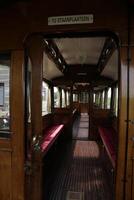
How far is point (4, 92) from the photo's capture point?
2420 mm

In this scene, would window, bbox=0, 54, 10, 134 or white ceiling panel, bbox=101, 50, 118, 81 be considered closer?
window, bbox=0, 54, 10, 134

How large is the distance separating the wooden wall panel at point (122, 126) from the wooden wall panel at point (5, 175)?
1.25 m

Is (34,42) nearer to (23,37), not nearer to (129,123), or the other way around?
(23,37)

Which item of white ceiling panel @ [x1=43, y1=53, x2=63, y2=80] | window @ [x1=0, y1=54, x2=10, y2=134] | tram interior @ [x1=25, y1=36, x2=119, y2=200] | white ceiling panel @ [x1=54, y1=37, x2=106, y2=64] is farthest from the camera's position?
white ceiling panel @ [x1=43, y1=53, x2=63, y2=80]

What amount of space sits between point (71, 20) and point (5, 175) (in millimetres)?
1947

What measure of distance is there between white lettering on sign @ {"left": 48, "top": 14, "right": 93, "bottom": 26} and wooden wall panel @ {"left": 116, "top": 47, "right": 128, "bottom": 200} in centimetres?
48

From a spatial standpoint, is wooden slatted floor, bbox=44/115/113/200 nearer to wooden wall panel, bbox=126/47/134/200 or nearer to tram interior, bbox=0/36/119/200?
tram interior, bbox=0/36/119/200

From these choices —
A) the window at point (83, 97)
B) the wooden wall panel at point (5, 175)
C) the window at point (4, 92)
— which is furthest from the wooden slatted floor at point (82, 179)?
the window at point (83, 97)

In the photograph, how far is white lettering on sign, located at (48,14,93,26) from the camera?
2107mm

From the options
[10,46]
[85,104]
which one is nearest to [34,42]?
[10,46]

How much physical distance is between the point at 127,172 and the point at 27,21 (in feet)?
6.57

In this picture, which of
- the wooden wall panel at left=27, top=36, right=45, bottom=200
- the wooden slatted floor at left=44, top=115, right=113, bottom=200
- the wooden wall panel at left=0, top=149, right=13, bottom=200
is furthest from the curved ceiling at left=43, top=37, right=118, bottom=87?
the wooden slatted floor at left=44, top=115, right=113, bottom=200

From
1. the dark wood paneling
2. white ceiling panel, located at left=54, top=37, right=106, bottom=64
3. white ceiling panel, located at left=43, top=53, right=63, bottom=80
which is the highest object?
white ceiling panel, located at left=54, top=37, right=106, bottom=64

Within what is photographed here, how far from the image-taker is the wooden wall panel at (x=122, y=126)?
2.08 metres
